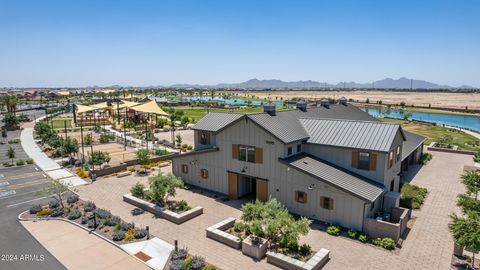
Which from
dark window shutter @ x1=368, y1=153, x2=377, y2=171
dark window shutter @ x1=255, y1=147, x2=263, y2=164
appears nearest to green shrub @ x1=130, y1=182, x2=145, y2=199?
dark window shutter @ x1=255, y1=147, x2=263, y2=164

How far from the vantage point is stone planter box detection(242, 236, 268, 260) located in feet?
50.8

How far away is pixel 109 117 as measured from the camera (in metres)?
69.0

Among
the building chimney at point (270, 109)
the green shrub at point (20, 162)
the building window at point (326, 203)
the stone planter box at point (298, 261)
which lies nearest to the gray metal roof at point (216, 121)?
the building chimney at point (270, 109)

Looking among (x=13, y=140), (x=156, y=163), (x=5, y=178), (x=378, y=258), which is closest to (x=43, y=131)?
(x=13, y=140)

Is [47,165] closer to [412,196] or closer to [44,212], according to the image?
[44,212]

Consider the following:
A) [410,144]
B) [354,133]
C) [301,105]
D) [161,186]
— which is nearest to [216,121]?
[161,186]

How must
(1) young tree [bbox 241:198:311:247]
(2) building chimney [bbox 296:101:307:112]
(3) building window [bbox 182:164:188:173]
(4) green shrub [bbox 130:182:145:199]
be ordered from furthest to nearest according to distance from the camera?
(2) building chimney [bbox 296:101:307:112]
(3) building window [bbox 182:164:188:173]
(4) green shrub [bbox 130:182:145:199]
(1) young tree [bbox 241:198:311:247]

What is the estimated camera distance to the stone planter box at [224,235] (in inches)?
654

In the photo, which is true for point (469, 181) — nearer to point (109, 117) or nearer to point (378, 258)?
point (378, 258)

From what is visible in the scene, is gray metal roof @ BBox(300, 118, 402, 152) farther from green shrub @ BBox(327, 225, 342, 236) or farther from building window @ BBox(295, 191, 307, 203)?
green shrub @ BBox(327, 225, 342, 236)

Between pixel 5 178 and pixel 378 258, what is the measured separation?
32338mm

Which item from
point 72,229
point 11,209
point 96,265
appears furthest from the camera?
point 11,209

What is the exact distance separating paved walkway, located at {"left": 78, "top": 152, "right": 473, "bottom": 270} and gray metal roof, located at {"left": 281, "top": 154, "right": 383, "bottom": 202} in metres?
2.86

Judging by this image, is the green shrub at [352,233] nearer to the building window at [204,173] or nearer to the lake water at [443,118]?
the building window at [204,173]
